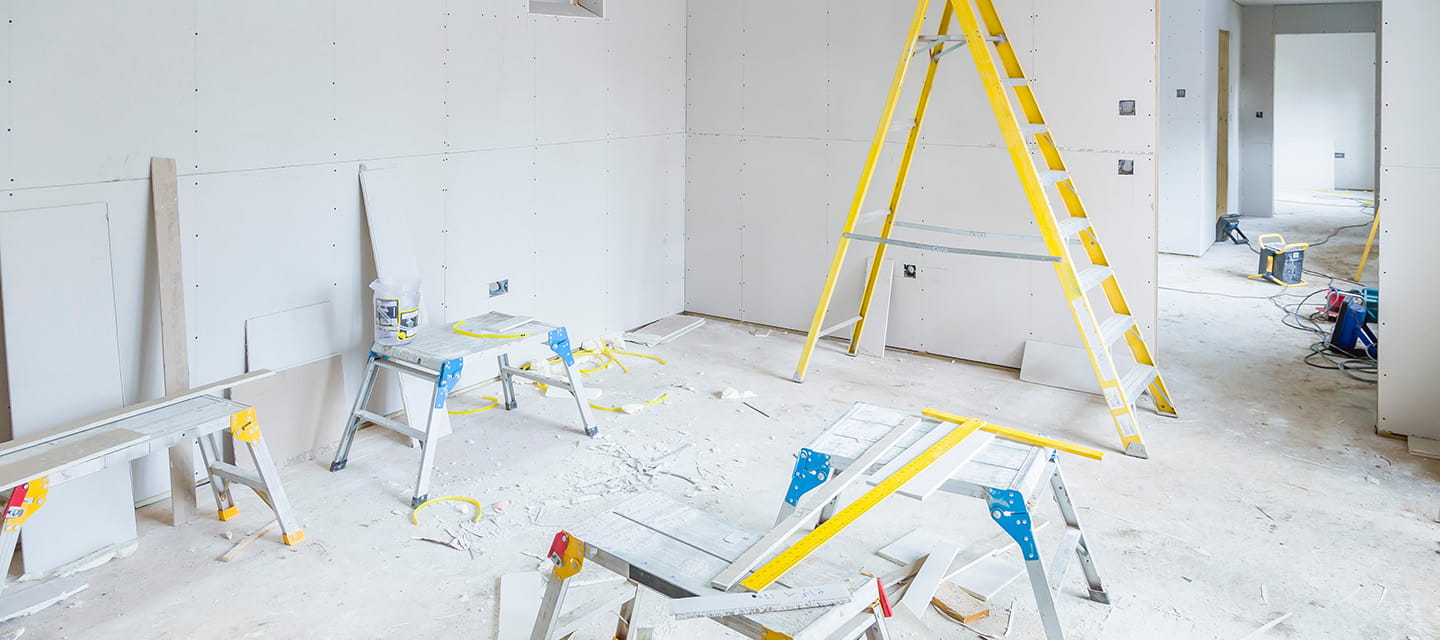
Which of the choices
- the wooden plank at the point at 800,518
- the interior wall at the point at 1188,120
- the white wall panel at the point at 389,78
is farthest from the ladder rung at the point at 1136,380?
the interior wall at the point at 1188,120

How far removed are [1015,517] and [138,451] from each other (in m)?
2.52

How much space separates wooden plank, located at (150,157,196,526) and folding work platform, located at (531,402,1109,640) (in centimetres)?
182

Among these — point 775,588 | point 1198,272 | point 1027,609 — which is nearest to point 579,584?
point 775,588

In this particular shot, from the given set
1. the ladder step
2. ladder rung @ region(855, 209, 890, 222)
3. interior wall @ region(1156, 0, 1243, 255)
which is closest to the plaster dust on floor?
ladder rung @ region(855, 209, 890, 222)

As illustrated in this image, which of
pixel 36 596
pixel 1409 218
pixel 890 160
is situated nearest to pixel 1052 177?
pixel 890 160

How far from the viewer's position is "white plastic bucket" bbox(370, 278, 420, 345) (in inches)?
151

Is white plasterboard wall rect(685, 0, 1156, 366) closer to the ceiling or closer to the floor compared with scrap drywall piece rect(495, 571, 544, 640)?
closer to the ceiling

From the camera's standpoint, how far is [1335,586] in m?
2.95

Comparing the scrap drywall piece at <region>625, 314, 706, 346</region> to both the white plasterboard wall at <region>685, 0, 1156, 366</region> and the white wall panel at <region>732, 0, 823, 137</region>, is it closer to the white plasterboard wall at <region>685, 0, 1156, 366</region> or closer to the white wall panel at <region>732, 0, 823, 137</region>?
the white plasterboard wall at <region>685, 0, 1156, 366</region>

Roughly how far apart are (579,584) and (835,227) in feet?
10.7

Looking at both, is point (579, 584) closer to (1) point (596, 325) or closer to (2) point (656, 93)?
(1) point (596, 325)

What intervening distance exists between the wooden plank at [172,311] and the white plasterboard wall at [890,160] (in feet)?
11.0

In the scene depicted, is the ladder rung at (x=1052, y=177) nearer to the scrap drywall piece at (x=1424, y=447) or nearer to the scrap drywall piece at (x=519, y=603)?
the scrap drywall piece at (x=1424, y=447)

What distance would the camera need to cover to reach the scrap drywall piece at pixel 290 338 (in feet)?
12.3
